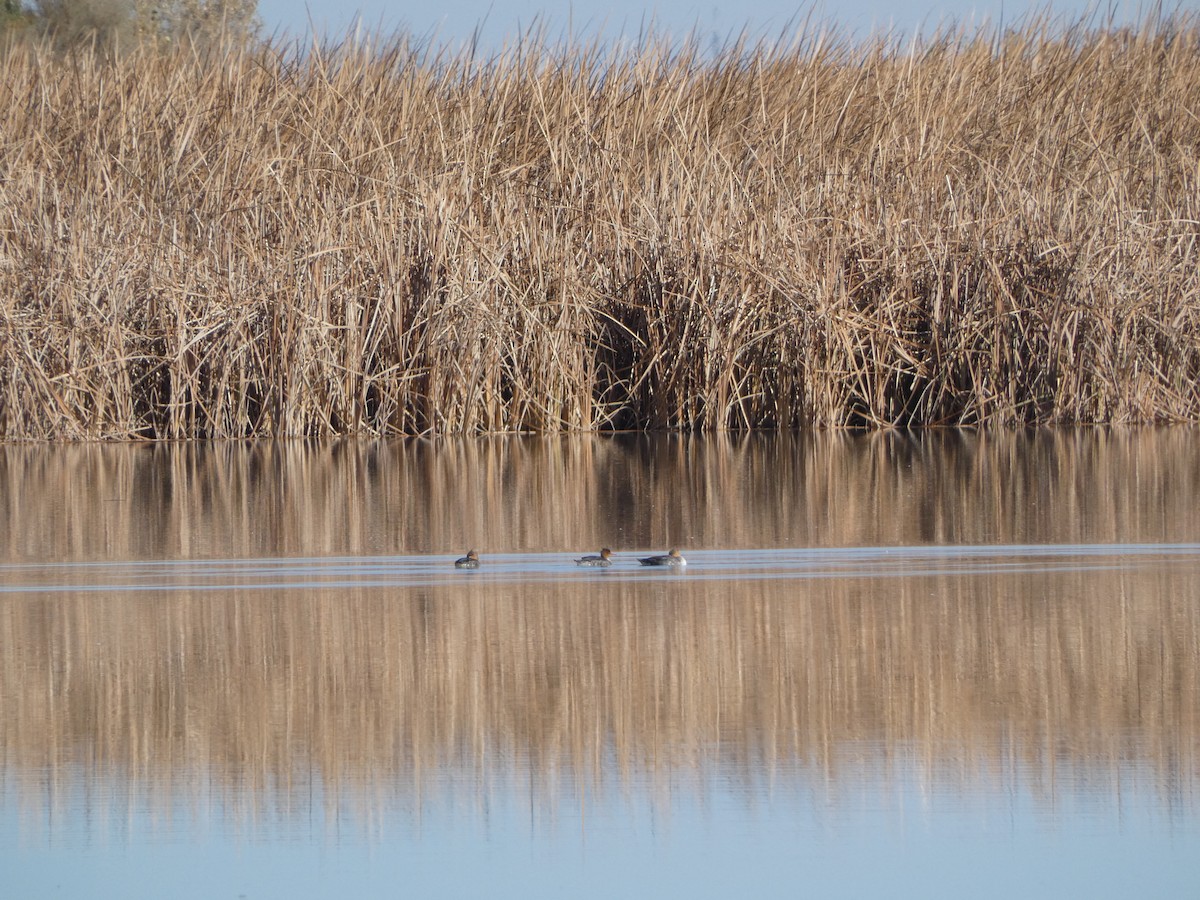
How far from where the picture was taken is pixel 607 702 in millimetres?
3074

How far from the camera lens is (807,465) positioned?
7473mm

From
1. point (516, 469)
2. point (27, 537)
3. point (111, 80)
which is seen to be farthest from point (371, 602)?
point (111, 80)

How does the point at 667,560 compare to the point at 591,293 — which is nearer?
the point at 667,560

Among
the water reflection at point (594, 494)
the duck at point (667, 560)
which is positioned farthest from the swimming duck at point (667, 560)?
the water reflection at point (594, 494)

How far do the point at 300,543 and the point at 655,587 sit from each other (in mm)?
1382

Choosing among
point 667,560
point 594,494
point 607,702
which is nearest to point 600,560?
point 667,560

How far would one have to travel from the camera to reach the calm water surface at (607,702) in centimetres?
233

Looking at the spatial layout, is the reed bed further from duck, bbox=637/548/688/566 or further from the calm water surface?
duck, bbox=637/548/688/566

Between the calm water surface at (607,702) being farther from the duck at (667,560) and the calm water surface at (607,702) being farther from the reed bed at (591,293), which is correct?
the reed bed at (591,293)

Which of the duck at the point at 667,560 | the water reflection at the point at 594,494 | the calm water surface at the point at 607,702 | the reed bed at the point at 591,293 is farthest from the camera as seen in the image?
the reed bed at the point at 591,293

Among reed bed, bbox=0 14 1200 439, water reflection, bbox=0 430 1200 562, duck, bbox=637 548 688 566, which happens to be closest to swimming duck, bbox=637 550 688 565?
duck, bbox=637 548 688 566

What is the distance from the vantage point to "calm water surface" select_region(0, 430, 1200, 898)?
2.33m

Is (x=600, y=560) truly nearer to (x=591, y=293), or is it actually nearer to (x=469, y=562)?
(x=469, y=562)

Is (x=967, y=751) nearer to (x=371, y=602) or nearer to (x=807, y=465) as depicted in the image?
(x=371, y=602)
